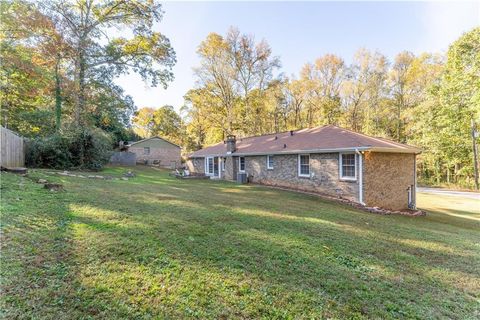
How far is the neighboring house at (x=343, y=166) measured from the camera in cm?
1056

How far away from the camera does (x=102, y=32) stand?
19000 millimetres

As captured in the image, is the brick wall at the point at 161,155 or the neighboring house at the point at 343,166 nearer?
the neighboring house at the point at 343,166

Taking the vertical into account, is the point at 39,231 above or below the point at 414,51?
below

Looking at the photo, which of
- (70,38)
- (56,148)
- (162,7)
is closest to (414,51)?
(162,7)

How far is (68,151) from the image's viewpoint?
15.5 meters

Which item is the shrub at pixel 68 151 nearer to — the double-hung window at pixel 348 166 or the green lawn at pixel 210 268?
the green lawn at pixel 210 268

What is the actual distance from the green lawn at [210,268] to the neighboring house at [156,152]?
26887mm

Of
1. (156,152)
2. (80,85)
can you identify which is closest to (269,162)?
(80,85)

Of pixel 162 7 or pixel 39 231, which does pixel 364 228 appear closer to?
pixel 39 231

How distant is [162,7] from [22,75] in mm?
10869

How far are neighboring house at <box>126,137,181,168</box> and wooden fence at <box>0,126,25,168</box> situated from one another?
19460 mm

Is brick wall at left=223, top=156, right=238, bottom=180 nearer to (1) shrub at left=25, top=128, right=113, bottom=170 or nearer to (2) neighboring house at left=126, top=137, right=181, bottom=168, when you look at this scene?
(1) shrub at left=25, top=128, right=113, bottom=170

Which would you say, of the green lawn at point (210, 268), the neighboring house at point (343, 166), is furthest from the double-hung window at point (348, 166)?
the green lawn at point (210, 268)

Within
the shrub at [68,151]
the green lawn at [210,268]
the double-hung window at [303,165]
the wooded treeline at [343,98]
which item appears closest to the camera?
the green lawn at [210,268]
